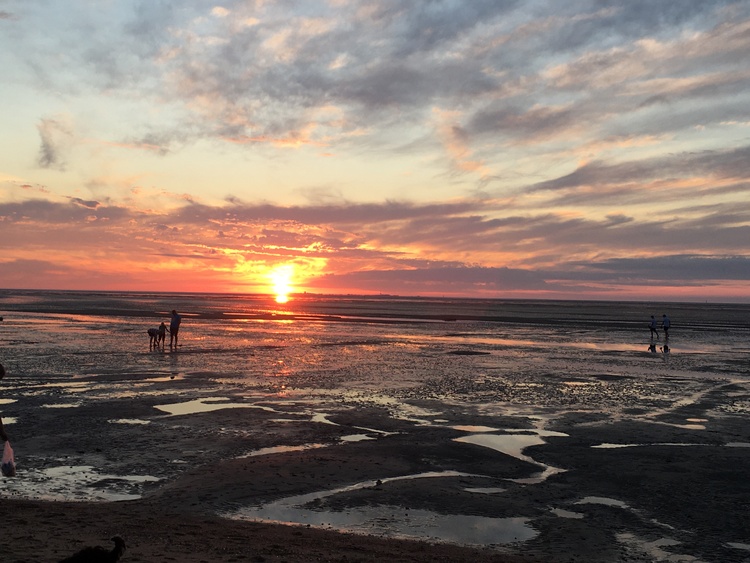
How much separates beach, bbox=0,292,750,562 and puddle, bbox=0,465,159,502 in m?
0.05

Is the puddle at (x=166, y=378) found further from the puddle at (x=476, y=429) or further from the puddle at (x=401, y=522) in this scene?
the puddle at (x=401, y=522)

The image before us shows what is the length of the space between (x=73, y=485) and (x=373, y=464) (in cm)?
574

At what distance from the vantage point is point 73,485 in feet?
37.7

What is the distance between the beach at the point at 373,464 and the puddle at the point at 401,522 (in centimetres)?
4

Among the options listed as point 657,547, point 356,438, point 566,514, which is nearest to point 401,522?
point 566,514

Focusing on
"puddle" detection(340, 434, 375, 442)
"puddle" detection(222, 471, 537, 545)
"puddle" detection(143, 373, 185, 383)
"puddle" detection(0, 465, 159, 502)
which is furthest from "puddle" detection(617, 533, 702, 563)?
"puddle" detection(143, 373, 185, 383)

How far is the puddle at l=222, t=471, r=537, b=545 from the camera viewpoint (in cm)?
962

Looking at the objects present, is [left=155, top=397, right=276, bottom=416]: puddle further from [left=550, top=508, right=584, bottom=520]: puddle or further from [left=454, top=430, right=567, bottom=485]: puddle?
[left=550, top=508, right=584, bottom=520]: puddle

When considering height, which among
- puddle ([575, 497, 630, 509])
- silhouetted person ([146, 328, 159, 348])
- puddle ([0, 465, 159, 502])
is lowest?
puddle ([0, 465, 159, 502])

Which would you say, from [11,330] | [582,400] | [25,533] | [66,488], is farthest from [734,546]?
[11,330]

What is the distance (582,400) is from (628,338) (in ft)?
118

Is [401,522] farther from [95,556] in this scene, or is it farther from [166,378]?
[166,378]

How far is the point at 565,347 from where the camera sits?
44.3 metres

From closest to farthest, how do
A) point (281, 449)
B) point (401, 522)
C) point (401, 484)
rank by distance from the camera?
point (401, 522) < point (401, 484) < point (281, 449)
